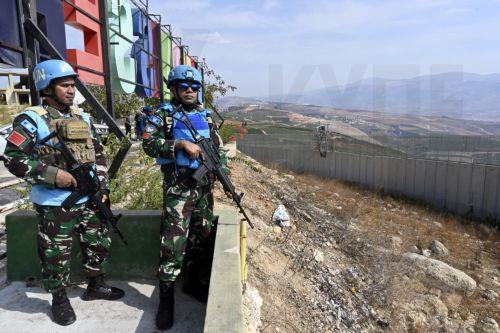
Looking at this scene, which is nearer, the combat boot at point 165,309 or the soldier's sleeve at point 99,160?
the combat boot at point 165,309

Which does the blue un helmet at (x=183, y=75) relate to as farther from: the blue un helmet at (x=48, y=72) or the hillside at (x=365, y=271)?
the hillside at (x=365, y=271)

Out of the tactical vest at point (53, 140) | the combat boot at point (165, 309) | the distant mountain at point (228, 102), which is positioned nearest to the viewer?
the tactical vest at point (53, 140)

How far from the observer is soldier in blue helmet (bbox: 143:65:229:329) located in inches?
93.4

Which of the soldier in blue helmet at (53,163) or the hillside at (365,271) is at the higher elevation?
the soldier in blue helmet at (53,163)

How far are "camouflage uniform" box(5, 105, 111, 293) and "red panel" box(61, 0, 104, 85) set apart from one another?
2.42 metres

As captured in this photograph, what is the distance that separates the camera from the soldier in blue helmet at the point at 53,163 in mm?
2154

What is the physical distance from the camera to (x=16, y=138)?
2133mm

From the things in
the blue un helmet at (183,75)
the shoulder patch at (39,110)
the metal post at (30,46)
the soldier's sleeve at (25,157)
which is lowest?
the soldier's sleeve at (25,157)

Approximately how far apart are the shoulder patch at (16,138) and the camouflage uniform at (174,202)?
69cm

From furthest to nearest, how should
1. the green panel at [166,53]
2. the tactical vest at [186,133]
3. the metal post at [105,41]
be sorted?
the green panel at [166,53], the metal post at [105,41], the tactical vest at [186,133]

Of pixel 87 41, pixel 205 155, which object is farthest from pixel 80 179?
pixel 87 41

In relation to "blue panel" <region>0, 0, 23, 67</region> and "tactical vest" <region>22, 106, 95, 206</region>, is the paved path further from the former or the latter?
"blue panel" <region>0, 0, 23, 67</region>

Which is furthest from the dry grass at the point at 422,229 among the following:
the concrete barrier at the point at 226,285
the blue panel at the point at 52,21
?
the blue panel at the point at 52,21

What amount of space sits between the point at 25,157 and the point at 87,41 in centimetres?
410
